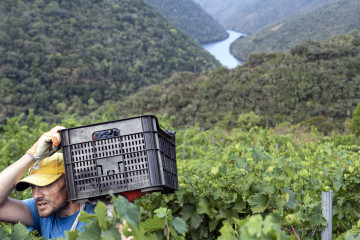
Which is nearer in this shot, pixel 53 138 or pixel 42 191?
pixel 53 138

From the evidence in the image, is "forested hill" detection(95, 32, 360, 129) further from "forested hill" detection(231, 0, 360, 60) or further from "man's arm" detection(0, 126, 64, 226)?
"forested hill" detection(231, 0, 360, 60)

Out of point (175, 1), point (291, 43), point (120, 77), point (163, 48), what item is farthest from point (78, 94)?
point (175, 1)

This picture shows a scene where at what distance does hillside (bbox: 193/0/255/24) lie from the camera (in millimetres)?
159000

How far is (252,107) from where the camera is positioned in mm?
24969

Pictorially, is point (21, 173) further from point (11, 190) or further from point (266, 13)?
point (266, 13)

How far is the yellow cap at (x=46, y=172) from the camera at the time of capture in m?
1.95

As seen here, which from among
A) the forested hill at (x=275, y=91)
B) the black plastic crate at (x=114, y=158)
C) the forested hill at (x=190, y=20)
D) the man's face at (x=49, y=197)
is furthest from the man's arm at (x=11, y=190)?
the forested hill at (x=190, y=20)

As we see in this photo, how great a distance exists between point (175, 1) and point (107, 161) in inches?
3958

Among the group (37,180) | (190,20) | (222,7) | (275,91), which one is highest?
(37,180)

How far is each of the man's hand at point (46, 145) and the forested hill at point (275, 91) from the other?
833 inches

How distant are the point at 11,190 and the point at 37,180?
8.1 inches

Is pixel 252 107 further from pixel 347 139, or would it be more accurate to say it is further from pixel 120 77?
pixel 120 77

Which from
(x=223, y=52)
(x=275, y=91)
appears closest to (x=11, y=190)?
(x=275, y=91)

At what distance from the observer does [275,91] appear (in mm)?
25562
